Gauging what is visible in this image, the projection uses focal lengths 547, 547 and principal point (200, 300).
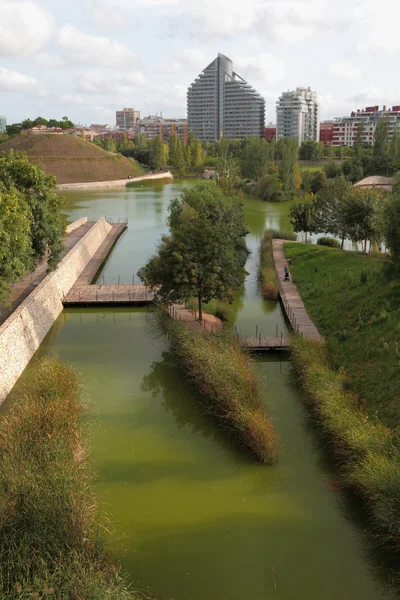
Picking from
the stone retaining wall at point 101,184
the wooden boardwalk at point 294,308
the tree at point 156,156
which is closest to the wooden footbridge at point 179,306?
the wooden boardwalk at point 294,308

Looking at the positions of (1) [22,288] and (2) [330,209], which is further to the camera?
(2) [330,209]

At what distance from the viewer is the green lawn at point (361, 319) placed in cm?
1461

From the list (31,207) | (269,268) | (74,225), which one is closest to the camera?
(31,207)

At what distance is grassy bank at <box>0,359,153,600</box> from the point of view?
7617mm

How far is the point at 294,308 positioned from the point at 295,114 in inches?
5464

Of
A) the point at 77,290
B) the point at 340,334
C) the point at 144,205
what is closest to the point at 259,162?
the point at 144,205

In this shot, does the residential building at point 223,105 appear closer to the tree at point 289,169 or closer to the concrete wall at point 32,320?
the tree at point 289,169

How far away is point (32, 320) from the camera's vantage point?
64.2ft

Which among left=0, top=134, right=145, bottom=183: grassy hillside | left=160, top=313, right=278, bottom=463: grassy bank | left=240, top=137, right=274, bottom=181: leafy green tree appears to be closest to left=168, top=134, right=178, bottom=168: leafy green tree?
left=0, top=134, right=145, bottom=183: grassy hillside

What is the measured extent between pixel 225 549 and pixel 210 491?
5.94ft

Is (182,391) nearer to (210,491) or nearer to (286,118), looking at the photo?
(210,491)

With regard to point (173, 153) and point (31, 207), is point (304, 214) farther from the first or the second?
point (173, 153)

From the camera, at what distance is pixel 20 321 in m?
18.2

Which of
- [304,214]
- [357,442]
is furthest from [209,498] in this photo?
[304,214]
